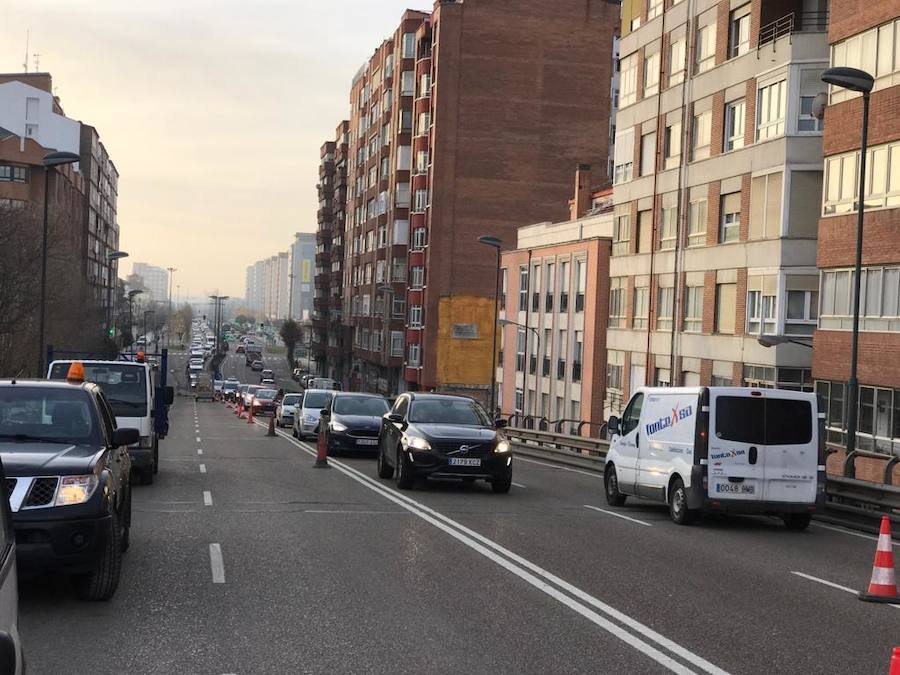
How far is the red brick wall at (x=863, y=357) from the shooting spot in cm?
2852

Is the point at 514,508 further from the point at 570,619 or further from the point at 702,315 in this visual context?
the point at 702,315

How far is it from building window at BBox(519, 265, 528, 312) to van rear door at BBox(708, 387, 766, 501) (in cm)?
4482

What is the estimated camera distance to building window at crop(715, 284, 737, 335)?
38.7 metres

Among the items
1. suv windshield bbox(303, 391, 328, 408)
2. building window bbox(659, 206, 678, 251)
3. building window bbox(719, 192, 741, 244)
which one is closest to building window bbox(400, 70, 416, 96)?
building window bbox(659, 206, 678, 251)

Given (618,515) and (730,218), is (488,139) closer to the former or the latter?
(730,218)

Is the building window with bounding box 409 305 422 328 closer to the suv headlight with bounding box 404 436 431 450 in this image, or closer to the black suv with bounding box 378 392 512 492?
the black suv with bounding box 378 392 512 492

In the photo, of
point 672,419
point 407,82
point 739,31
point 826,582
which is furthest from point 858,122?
point 407,82

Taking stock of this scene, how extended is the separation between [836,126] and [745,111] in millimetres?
7583

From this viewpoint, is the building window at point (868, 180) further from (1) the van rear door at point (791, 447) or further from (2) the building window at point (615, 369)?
(2) the building window at point (615, 369)

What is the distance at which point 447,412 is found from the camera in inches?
830

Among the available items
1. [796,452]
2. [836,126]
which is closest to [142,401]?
[796,452]

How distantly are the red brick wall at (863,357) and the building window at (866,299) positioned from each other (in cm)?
24

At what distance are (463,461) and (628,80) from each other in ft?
108

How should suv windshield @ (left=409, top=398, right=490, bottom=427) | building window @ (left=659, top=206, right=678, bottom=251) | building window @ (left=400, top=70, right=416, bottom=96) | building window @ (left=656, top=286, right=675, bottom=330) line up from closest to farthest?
suv windshield @ (left=409, top=398, right=490, bottom=427) < building window @ (left=659, top=206, right=678, bottom=251) < building window @ (left=656, top=286, right=675, bottom=330) < building window @ (left=400, top=70, right=416, bottom=96)
